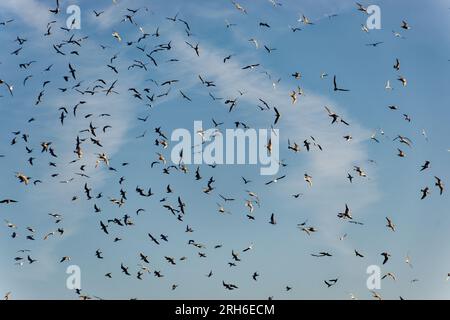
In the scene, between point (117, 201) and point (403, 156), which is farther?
point (117, 201)

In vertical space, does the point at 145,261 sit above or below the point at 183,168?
below

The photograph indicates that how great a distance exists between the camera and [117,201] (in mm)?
52219

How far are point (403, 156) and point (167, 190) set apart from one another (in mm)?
18102
